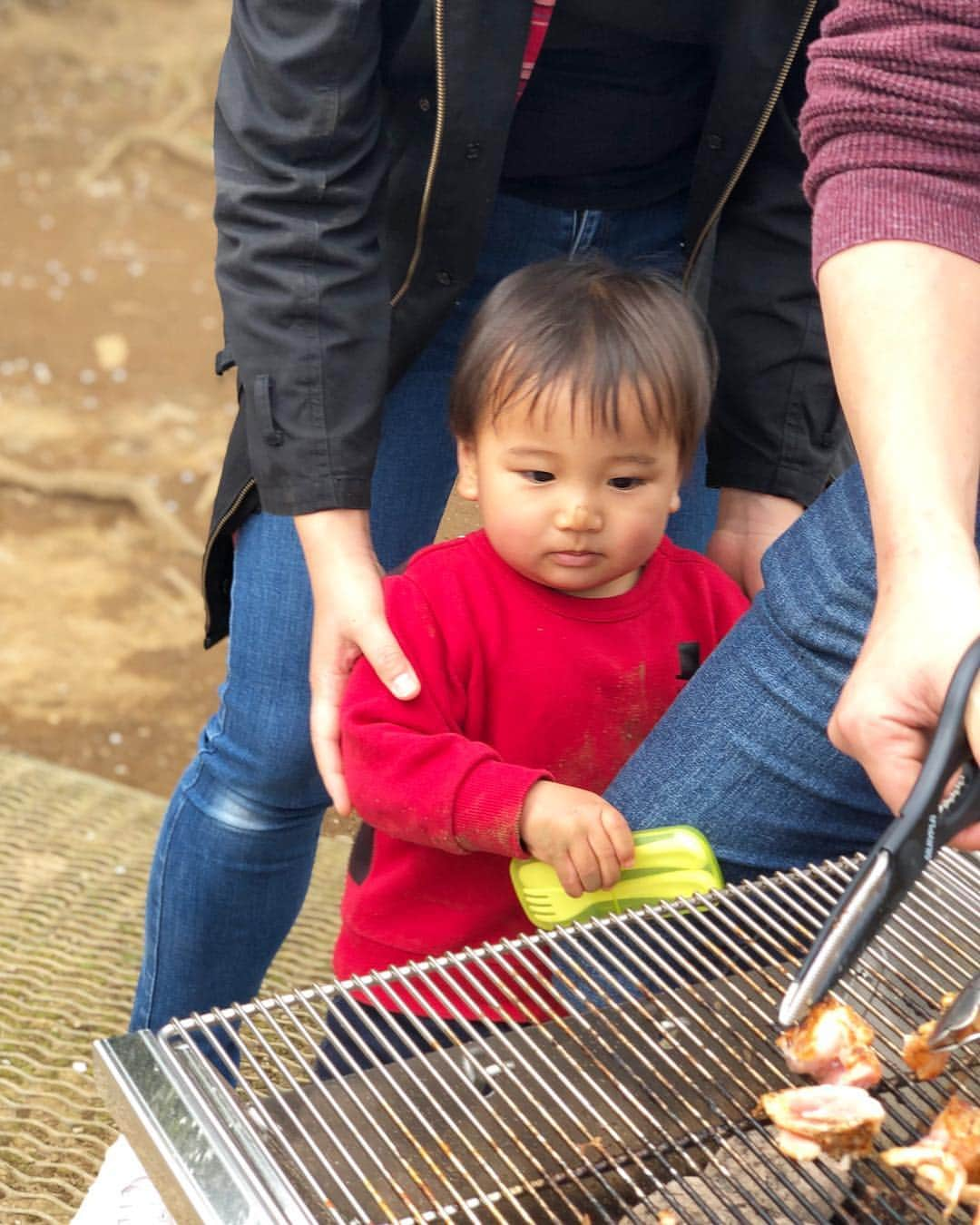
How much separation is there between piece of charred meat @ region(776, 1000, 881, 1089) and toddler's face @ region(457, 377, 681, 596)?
30.0 inches

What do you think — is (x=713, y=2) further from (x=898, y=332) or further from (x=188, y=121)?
(x=188, y=121)

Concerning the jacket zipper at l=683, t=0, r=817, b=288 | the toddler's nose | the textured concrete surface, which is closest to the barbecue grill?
the toddler's nose

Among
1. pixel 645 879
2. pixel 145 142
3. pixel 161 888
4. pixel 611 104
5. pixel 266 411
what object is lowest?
pixel 145 142

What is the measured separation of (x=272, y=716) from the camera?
2.11m

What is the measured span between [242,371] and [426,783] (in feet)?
2.00

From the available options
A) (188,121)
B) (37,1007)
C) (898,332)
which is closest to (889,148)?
(898,332)

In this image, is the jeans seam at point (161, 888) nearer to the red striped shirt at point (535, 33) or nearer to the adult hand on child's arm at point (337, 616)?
the adult hand on child's arm at point (337, 616)

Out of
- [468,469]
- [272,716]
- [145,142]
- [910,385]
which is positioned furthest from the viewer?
[145,142]

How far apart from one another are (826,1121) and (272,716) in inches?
43.3

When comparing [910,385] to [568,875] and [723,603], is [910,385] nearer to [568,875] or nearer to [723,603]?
[568,875]

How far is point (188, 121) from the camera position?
10.3m

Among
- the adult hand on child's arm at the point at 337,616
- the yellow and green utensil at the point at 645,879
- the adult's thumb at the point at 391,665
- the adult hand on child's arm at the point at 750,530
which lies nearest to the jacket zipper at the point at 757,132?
the adult hand on child's arm at the point at 750,530

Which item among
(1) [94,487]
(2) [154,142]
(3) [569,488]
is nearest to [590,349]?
(3) [569,488]

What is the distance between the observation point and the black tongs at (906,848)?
3.62 ft
